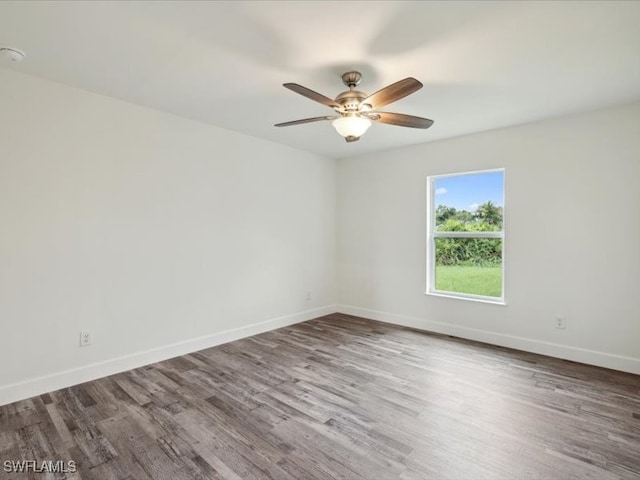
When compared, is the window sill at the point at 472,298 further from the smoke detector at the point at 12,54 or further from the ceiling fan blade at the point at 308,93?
the smoke detector at the point at 12,54

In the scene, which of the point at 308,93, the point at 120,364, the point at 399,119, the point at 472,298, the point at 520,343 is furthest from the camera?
the point at 472,298

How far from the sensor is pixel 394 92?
82.0 inches

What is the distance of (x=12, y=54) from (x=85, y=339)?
2136 millimetres

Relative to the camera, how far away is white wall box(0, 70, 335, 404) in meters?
2.47

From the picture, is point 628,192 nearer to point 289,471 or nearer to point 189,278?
point 289,471

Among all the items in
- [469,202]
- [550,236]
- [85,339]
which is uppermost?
[469,202]

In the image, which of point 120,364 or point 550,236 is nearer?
point 120,364

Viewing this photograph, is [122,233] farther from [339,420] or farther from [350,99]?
[339,420]

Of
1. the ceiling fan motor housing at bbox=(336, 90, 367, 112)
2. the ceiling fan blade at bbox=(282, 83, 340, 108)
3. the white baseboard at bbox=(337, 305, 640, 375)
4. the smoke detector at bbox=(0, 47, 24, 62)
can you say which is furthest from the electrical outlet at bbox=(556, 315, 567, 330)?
the smoke detector at bbox=(0, 47, 24, 62)

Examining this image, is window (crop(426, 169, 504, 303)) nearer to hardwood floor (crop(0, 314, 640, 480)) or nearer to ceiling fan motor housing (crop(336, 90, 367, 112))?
hardwood floor (crop(0, 314, 640, 480))

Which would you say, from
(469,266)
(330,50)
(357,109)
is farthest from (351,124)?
(469,266)

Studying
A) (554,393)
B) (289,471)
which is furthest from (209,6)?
(554,393)

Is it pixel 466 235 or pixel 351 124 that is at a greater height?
pixel 351 124

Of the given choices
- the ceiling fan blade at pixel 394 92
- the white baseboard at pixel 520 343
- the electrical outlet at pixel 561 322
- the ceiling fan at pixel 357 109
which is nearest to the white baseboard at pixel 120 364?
the white baseboard at pixel 520 343
